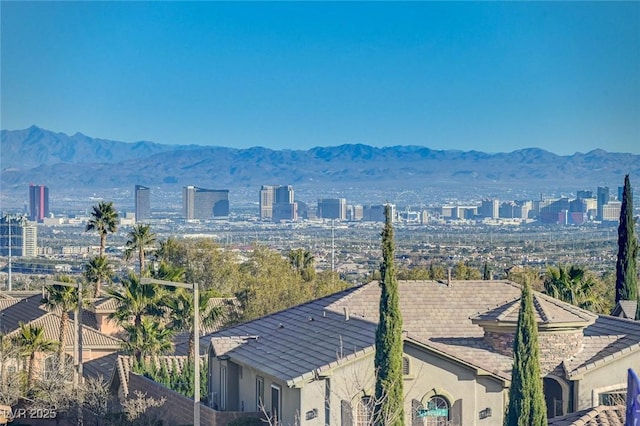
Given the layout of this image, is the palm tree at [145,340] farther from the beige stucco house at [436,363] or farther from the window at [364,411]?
the window at [364,411]

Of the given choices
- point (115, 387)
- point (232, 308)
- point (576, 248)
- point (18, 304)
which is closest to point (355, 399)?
point (115, 387)

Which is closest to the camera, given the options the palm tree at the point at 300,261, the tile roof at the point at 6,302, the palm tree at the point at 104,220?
the palm tree at the point at 104,220

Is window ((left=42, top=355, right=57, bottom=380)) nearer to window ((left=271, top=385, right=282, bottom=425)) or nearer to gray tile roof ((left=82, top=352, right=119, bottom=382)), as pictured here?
gray tile roof ((left=82, top=352, right=119, bottom=382))

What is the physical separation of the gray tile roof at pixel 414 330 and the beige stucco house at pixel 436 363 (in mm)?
43

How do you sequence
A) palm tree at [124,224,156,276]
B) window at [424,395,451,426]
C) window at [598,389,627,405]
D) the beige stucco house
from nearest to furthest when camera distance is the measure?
1. the beige stucco house
2. window at [598,389,627,405]
3. window at [424,395,451,426]
4. palm tree at [124,224,156,276]

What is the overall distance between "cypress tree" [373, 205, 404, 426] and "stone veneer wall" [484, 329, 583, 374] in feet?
18.6

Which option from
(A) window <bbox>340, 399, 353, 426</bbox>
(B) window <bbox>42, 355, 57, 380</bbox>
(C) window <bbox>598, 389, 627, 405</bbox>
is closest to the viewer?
(A) window <bbox>340, 399, 353, 426</bbox>

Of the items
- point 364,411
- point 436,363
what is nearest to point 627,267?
point 436,363

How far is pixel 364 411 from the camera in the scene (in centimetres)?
3222

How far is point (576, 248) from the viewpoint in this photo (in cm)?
19812

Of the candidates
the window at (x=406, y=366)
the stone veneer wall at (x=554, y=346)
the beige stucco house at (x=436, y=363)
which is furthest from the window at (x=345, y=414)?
the stone veneer wall at (x=554, y=346)

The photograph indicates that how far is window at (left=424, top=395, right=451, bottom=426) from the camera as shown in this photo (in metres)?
→ 33.0

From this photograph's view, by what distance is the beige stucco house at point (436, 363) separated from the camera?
3247cm

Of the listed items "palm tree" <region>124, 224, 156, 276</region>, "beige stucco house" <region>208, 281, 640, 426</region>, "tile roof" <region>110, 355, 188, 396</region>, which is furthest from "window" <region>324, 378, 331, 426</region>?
"palm tree" <region>124, 224, 156, 276</region>
